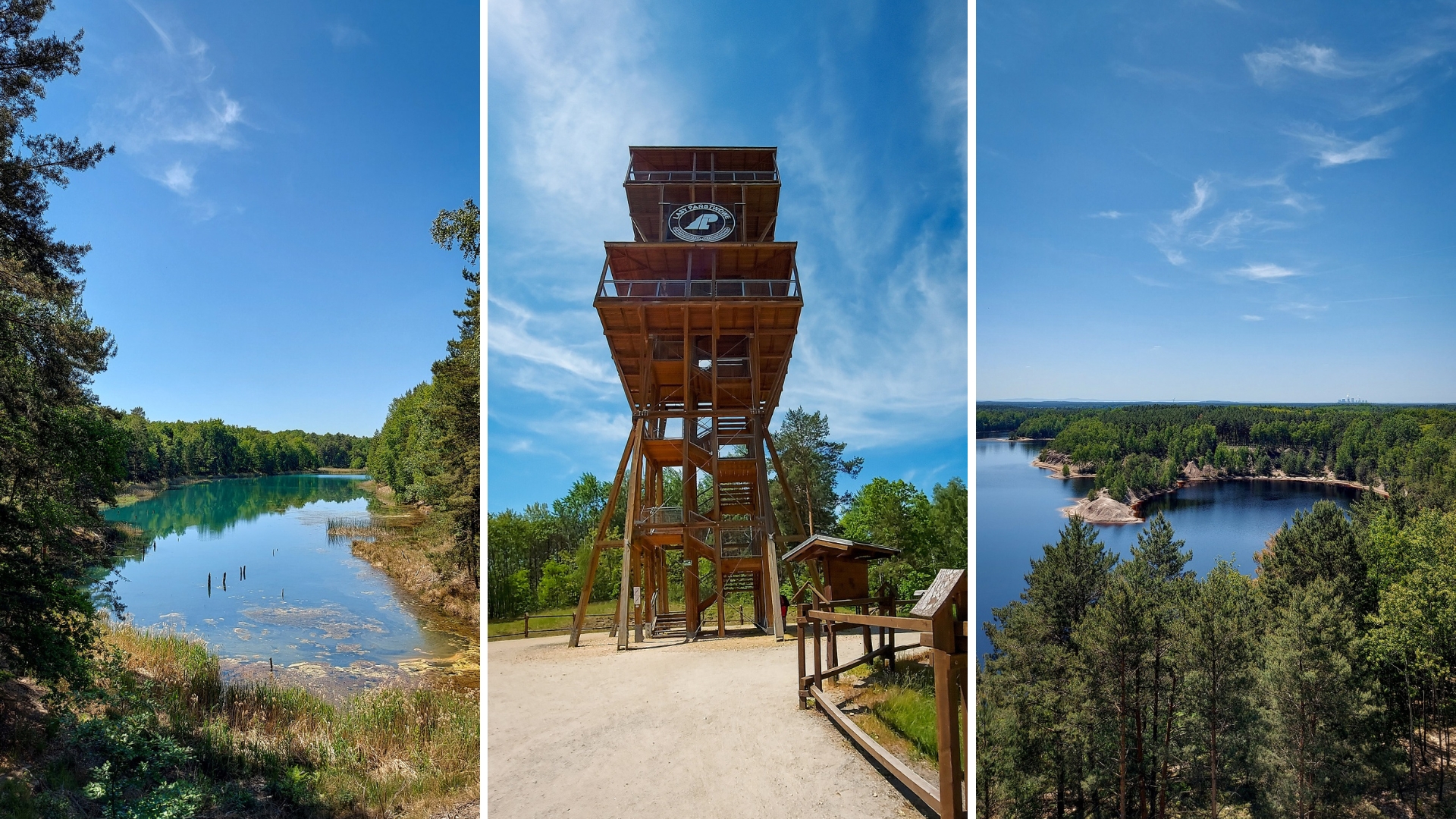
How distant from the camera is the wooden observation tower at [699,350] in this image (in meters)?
8.54

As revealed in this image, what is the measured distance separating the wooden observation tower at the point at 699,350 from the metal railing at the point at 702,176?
24 millimetres

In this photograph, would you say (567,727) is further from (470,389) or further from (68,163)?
(470,389)

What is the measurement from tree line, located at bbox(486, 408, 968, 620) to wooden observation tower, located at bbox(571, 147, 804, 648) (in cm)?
608

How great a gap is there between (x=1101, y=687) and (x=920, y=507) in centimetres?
727

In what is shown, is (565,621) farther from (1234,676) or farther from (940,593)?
(1234,676)

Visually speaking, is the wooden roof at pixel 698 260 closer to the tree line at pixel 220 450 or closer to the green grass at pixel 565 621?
the green grass at pixel 565 621

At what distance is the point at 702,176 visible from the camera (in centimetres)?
1016

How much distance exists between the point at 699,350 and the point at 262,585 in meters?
14.6

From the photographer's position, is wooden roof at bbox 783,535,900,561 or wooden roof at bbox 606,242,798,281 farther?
wooden roof at bbox 606,242,798,281

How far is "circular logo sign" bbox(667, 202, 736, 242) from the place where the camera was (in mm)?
9711

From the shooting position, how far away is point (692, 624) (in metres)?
9.66

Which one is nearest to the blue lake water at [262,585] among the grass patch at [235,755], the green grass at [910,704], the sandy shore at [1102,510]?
the grass patch at [235,755]

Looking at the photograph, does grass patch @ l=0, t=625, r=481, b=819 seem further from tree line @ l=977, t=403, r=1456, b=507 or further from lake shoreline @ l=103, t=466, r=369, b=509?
tree line @ l=977, t=403, r=1456, b=507

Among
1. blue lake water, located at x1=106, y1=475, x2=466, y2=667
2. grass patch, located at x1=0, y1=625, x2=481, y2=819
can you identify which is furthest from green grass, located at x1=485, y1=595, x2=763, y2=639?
grass patch, located at x1=0, y1=625, x2=481, y2=819
